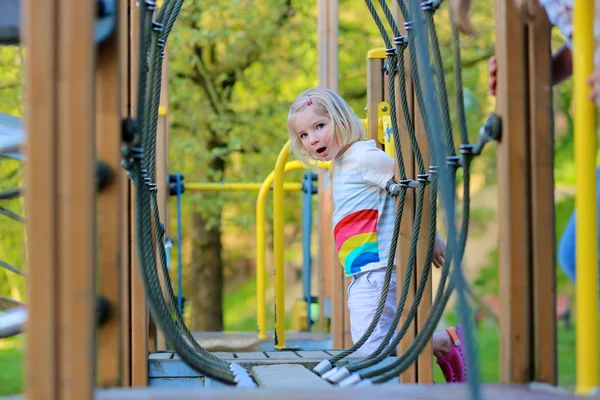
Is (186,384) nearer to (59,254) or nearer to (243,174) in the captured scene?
(59,254)

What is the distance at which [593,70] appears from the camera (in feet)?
4.84

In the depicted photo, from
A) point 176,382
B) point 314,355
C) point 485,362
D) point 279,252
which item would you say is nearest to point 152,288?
point 176,382

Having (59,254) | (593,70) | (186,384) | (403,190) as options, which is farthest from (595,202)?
(186,384)

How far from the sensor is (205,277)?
7602 mm

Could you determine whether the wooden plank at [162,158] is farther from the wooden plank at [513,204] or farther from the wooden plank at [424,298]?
the wooden plank at [513,204]

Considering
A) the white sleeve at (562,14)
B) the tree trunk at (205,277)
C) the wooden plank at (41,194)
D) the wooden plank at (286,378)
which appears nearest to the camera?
the wooden plank at (41,194)

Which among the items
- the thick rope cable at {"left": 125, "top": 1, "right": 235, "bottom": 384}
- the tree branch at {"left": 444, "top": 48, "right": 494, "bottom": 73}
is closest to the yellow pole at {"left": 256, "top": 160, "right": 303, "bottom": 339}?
the thick rope cable at {"left": 125, "top": 1, "right": 235, "bottom": 384}

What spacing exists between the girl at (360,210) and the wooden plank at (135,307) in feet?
2.42

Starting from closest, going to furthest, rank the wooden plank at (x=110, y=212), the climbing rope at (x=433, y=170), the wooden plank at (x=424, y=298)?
1. the climbing rope at (x=433, y=170)
2. the wooden plank at (x=110, y=212)
3. the wooden plank at (x=424, y=298)

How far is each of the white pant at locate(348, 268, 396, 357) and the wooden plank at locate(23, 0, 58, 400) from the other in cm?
186

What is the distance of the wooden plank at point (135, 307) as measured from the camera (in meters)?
2.44

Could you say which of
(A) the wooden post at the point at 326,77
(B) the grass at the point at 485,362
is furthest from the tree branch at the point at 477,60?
(A) the wooden post at the point at 326,77

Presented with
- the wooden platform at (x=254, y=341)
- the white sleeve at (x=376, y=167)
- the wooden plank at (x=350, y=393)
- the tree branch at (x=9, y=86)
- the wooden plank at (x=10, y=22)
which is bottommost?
the wooden platform at (x=254, y=341)

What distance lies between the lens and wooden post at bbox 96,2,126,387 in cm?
145
